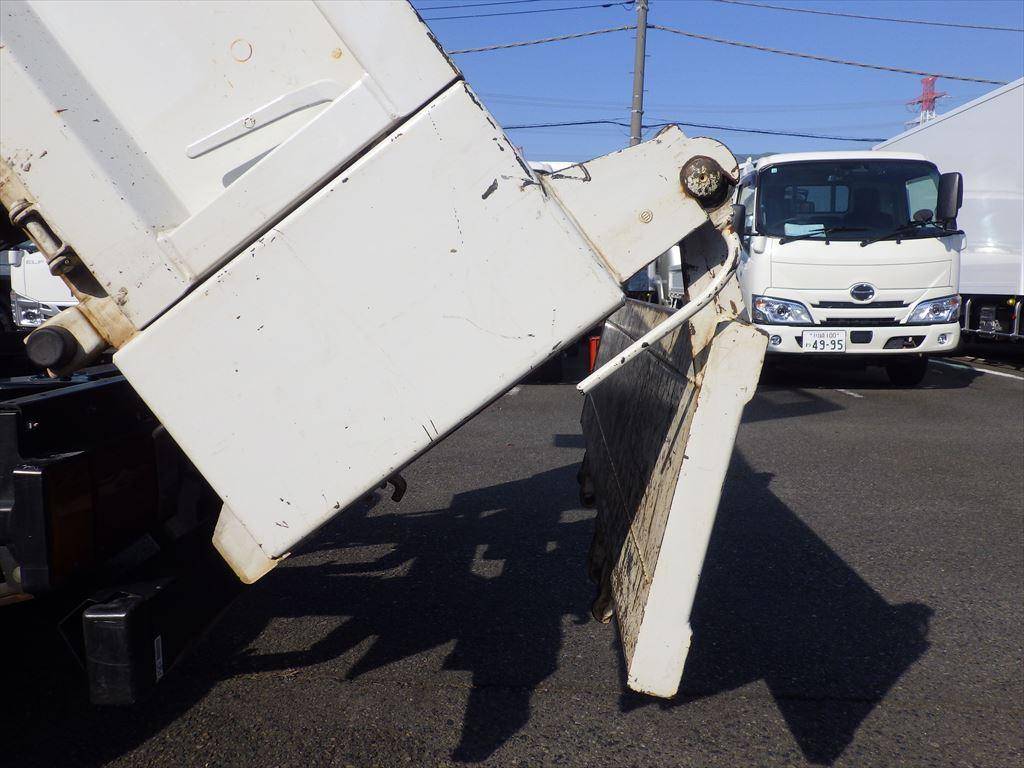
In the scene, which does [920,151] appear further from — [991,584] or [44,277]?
A: [44,277]

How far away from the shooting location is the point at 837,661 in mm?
3281

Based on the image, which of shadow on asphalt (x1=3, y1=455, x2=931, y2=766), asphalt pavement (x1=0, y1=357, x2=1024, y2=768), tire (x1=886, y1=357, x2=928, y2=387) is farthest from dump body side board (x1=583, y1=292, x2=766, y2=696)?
tire (x1=886, y1=357, x2=928, y2=387)

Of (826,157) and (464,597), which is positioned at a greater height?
(464,597)

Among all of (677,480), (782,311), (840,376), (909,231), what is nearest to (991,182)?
(840,376)

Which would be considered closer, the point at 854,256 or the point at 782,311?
the point at 854,256

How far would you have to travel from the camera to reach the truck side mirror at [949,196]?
9492mm

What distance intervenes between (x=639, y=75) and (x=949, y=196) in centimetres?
1479

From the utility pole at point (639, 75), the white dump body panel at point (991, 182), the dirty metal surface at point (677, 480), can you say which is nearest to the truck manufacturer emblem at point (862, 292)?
the white dump body panel at point (991, 182)

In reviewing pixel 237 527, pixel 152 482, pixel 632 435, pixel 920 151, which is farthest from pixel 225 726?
pixel 920 151

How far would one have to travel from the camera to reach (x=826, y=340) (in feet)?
32.1

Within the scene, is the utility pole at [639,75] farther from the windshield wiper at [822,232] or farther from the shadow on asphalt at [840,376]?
the windshield wiper at [822,232]

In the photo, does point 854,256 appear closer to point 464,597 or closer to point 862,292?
point 862,292

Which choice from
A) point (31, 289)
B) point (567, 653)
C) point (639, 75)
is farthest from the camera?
point (639, 75)

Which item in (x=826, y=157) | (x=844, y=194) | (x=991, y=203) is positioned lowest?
(x=991, y=203)
